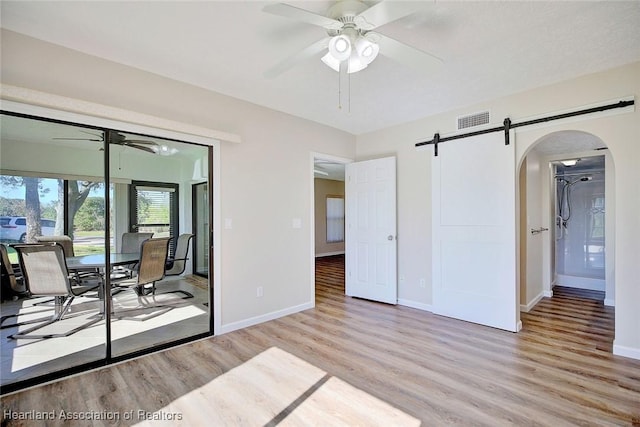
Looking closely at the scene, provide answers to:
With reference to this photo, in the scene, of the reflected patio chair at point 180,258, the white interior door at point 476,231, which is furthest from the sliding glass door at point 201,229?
the white interior door at point 476,231

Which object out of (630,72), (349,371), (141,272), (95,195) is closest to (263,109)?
(95,195)

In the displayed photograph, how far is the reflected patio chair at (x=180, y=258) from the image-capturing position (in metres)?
3.42

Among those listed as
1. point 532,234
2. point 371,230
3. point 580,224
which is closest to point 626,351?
point 532,234

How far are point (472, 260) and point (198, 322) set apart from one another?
321 centimetres

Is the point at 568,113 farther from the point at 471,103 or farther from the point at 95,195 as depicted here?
the point at 95,195

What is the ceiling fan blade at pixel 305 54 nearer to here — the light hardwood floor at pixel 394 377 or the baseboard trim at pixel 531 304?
the light hardwood floor at pixel 394 377

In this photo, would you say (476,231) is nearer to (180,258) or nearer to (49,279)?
(180,258)

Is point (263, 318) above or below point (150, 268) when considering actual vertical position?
below

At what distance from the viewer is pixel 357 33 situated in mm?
1846

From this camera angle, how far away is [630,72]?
8.56 feet

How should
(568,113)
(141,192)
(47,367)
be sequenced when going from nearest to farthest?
(47,367) < (568,113) < (141,192)

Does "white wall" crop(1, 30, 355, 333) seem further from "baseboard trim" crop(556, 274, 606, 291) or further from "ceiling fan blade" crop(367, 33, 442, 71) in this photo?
"baseboard trim" crop(556, 274, 606, 291)

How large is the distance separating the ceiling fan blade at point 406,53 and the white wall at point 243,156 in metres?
1.97

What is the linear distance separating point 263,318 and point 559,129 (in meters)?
3.75
